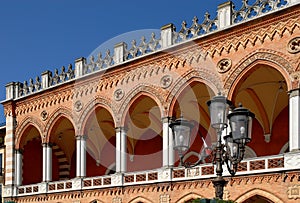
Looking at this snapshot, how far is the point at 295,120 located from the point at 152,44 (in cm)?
684

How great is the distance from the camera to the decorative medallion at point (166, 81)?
19.1 meters

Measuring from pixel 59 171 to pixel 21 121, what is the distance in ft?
14.7

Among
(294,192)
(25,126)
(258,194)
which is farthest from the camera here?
(25,126)

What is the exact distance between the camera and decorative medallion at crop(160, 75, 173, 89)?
19125 millimetres

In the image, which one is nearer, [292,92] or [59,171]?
[292,92]

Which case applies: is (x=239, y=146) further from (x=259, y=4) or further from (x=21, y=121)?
(x=21, y=121)

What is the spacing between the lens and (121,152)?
20.4 meters

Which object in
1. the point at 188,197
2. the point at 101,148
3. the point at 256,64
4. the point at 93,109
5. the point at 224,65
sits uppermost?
the point at 224,65

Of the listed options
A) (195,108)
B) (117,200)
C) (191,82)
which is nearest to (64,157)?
(117,200)

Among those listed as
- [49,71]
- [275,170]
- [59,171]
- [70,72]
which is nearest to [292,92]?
[275,170]

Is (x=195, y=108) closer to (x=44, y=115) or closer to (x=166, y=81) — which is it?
(x=166, y=81)

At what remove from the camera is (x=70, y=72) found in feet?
76.3

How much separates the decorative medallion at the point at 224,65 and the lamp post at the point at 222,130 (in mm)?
6760

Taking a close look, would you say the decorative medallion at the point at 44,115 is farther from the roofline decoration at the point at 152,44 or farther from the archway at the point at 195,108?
the archway at the point at 195,108
